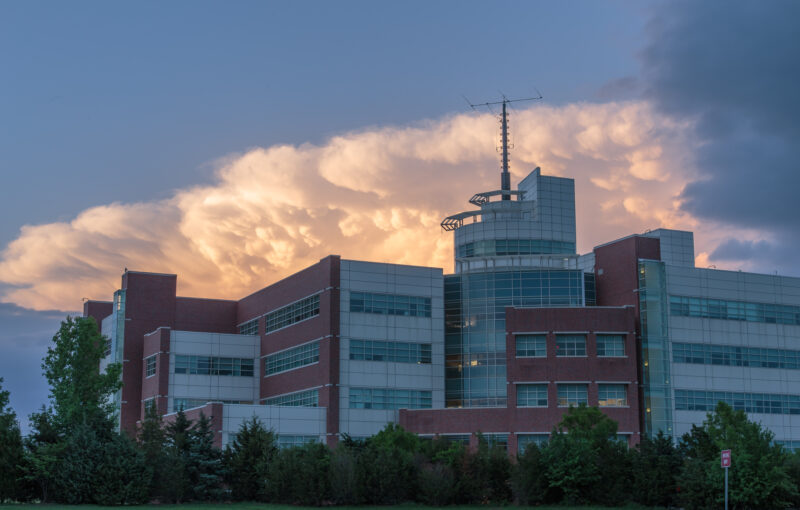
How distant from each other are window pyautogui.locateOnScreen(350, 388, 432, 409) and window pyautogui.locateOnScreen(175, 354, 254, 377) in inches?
605

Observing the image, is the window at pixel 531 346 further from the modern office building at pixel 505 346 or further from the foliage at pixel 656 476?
the foliage at pixel 656 476

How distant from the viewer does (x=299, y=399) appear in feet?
278

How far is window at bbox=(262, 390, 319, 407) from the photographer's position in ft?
270

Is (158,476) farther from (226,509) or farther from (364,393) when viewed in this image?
(364,393)

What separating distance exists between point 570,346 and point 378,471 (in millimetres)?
32519

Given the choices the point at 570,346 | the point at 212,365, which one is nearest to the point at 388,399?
the point at 570,346

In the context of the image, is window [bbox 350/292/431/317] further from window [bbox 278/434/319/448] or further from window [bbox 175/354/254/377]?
window [bbox 175/354/254/377]

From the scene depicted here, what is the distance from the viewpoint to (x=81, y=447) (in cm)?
4738

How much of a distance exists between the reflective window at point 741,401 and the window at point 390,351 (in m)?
20.4

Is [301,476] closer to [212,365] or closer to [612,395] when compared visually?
[612,395]

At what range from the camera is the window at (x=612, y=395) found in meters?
77.7

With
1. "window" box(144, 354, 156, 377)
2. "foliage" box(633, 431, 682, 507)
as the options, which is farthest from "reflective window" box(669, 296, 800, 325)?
"window" box(144, 354, 156, 377)

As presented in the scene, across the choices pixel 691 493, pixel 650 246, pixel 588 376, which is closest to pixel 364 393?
pixel 588 376

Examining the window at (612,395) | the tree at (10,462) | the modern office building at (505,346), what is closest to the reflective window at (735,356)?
the modern office building at (505,346)
